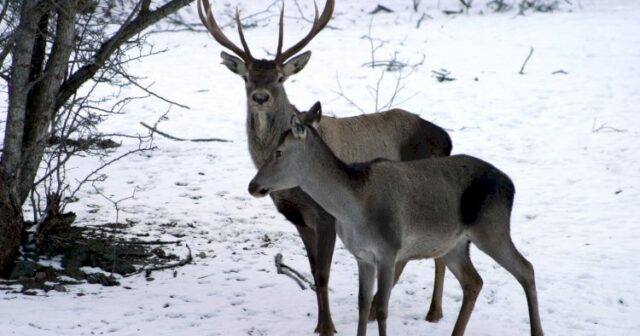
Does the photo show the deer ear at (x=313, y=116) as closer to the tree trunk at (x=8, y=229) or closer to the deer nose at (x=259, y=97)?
the deer nose at (x=259, y=97)

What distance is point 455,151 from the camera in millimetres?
13219

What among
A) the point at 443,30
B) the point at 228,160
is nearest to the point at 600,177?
the point at 228,160

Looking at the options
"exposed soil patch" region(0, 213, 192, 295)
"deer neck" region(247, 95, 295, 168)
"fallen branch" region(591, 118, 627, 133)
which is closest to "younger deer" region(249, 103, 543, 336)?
"deer neck" region(247, 95, 295, 168)

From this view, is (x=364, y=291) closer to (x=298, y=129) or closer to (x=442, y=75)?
(x=298, y=129)

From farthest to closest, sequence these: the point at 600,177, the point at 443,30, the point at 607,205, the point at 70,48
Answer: the point at 443,30
the point at 600,177
the point at 607,205
the point at 70,48

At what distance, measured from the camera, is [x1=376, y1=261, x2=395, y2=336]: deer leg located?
20.1 ft

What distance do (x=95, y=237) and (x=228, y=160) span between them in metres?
4.27

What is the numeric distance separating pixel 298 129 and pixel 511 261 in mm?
1812

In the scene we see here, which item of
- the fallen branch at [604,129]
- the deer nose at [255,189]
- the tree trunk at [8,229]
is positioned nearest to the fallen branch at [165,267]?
the tree trunk at [8,229]

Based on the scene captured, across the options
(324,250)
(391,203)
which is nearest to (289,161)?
(391,203)

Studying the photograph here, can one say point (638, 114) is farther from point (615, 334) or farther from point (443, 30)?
point (615, 334)

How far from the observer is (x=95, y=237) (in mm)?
8641

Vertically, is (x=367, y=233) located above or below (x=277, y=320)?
above

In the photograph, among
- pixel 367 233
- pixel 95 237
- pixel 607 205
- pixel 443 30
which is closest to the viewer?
pixel 367 233
